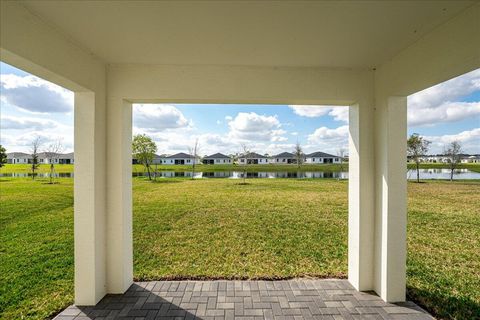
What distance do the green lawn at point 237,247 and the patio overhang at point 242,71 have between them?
2.22ft

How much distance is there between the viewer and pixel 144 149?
21.6 meters

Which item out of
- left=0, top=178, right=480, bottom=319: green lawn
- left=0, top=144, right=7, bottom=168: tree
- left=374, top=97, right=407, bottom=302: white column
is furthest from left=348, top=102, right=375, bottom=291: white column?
left=0, top=144, right=7, bottom=168: tree

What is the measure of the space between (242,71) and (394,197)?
2.59 m

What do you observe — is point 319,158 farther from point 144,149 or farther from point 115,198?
point 115,198

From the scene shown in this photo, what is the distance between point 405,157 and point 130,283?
419cm

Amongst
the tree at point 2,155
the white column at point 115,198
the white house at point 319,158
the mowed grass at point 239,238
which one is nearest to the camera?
the white column at point 115,198

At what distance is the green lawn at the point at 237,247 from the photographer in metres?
3.36

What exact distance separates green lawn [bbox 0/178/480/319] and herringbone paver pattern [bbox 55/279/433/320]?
290mm

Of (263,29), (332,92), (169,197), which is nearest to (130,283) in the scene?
(263,29)

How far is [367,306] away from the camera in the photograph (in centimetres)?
305

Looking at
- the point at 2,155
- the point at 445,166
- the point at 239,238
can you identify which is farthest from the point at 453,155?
the point at 2,155

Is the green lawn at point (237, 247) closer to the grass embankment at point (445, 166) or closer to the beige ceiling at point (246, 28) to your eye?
the beige ceiling at point (246, 28)

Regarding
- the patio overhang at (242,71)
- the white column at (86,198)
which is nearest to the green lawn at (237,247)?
the white column at (86,198)

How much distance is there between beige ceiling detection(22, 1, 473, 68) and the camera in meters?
2.00
